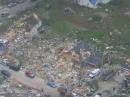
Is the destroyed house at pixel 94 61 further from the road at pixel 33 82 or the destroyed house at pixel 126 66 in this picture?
the road at pixel 33 82

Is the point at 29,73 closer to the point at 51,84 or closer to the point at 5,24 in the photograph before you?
the point at 51,84

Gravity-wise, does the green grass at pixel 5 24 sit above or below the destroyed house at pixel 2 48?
above

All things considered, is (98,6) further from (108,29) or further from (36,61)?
(36,61)

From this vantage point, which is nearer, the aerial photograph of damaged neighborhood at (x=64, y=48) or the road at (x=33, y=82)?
the road at (x=33, y=82)

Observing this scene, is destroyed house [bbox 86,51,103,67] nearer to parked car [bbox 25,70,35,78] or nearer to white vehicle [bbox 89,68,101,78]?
white vehicle [bbox 89,68,101,78]

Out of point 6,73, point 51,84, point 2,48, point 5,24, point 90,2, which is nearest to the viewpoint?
point 51,84

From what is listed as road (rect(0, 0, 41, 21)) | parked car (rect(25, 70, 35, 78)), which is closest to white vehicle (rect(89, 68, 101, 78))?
parked car (rect(25, 70, 35, 78))

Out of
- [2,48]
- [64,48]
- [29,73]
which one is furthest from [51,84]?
[2,48]

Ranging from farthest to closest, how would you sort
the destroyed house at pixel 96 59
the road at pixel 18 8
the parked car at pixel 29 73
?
the road at pixel 18 8
the destroyed house at pixel 96 59
the parked car at pixel 29 73

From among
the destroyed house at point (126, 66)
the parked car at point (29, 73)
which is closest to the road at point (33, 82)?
the parked car at point (29, 73)
